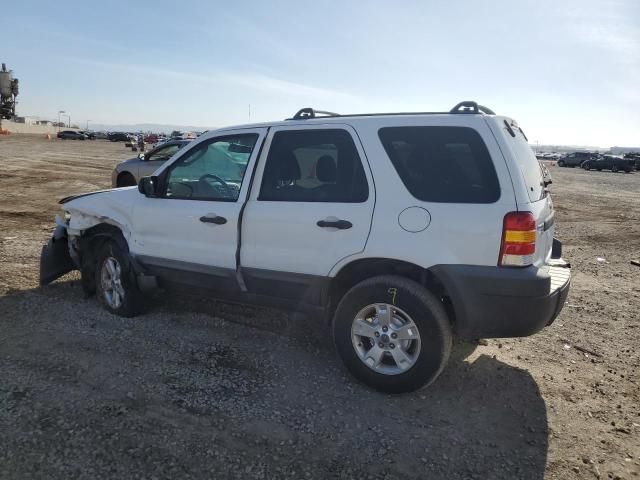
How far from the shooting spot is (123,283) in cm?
480

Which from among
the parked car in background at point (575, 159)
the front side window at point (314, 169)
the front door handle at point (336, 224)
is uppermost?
the parked car in background at point (575, 159)

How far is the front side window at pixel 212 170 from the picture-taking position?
13.6ft

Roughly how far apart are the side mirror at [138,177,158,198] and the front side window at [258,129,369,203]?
1.20m

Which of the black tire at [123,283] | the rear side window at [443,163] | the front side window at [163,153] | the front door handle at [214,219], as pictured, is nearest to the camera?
the rear side window at [443,163]

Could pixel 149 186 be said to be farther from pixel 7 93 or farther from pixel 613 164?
pixel 7 93

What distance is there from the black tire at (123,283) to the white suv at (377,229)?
0.47 metres

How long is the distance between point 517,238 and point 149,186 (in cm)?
320

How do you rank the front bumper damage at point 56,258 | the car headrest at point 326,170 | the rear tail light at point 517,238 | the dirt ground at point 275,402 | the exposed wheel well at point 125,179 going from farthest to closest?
the exposed wheel well at point 125,179
the front bumper damage at point 56,258
the car headrest at point 326,170
the rear tail light at point 517,238
the dirt ground at point 275,402

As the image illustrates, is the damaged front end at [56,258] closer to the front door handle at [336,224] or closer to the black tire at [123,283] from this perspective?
the black tire at [123,283]

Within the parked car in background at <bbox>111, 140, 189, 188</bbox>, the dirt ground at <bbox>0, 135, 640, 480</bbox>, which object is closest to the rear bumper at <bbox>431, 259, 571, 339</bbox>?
the dirt ground at <bbox>0, 135, 640, 480</bbox>

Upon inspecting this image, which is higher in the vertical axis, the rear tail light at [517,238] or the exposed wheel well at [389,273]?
the rear tail light at [517,238]

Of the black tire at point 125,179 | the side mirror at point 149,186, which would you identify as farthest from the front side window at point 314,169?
the black tire at point 125,179

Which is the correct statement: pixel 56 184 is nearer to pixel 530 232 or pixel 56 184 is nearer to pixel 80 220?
pixel 80 220

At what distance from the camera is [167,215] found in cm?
446
